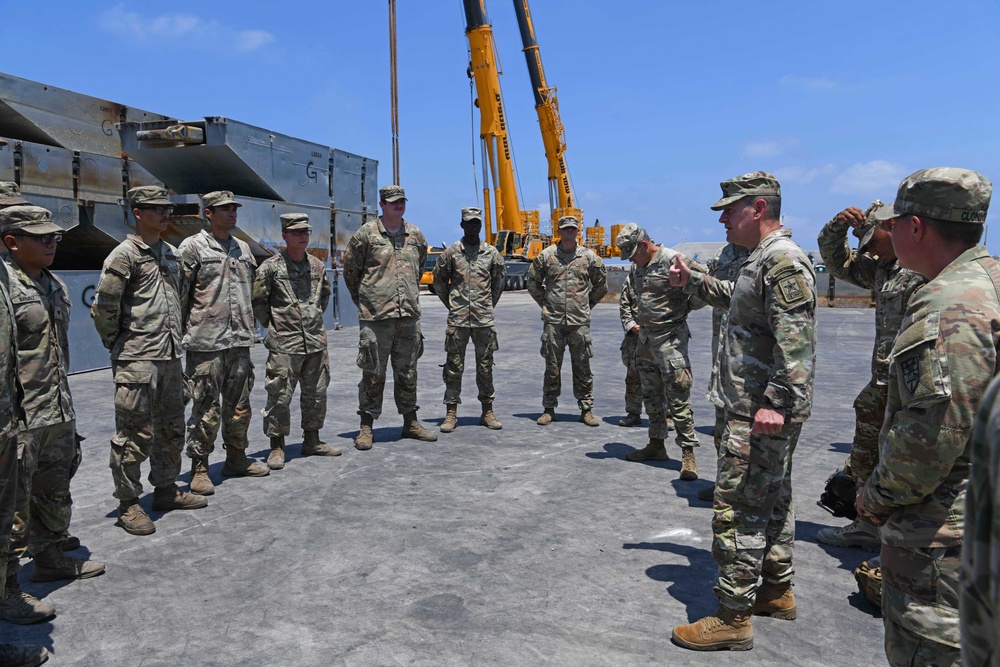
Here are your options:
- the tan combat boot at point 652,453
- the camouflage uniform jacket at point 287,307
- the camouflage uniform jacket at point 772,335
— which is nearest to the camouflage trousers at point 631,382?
the tan combat boot at point 652,453

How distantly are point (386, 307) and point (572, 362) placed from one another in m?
1.93

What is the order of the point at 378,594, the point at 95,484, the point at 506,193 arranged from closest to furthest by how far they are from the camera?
A: the point at 378,594 → the point at 95,484 → the point at 506,193

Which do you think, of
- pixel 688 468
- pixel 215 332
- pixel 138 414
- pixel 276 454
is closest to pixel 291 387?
pixel 276 454

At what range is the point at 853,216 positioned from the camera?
13.4 ft

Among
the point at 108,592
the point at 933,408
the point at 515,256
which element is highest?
the point at 515,256

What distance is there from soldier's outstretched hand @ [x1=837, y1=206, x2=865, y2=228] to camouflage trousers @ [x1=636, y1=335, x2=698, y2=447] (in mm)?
1690

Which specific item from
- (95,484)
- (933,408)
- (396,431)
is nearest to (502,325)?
(396,431)

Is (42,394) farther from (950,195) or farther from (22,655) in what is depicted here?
(950,195)

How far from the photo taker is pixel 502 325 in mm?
15719

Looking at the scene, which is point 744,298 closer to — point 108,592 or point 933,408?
point 933,408

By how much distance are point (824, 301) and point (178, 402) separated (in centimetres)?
1911

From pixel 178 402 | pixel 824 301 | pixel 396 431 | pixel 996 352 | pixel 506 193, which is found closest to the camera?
pixel 996 352

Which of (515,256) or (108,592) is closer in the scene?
(108,592)

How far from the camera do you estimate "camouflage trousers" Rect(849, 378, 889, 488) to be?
13.0ft
